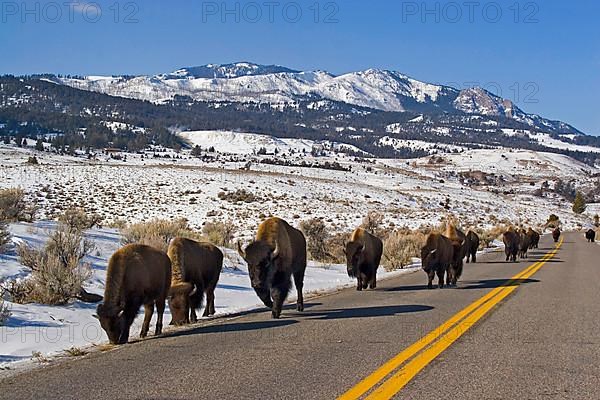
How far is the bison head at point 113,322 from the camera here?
349 inches

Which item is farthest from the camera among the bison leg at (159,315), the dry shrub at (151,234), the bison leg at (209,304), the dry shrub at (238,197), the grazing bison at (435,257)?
the dry shrub at (238,197)

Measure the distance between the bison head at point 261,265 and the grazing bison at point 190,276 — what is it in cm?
90

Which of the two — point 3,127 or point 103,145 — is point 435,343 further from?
point 3,127

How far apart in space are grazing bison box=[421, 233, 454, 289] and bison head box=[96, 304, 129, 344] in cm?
934

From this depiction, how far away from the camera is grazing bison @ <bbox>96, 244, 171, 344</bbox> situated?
8945 millimetres

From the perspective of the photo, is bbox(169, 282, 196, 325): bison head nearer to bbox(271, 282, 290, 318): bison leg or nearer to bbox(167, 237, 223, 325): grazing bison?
bbox(167, 237, 223, 325): grazing bison

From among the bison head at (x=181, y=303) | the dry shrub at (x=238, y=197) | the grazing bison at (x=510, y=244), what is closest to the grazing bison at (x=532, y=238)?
the grazing bison at (x=510, y=244)

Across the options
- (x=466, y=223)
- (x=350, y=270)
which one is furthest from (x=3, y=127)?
(x=350, y=270)

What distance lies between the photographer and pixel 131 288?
30.2 feet

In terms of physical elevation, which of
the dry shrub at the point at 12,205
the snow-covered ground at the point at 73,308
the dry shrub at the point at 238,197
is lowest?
the snow-covered ground at the point at 73,308

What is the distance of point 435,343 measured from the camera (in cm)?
870

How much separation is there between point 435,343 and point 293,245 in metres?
4.59

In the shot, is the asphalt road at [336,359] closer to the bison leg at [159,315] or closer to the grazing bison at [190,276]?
the bison leg at [159,315]

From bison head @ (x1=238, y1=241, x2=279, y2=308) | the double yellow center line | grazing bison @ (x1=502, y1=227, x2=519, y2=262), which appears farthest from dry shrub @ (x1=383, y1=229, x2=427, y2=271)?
bison head @ (x1=238, y1=241, x2=279, y2=308)
